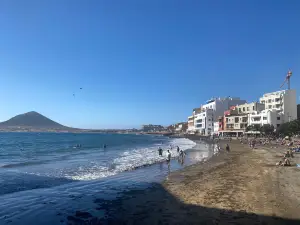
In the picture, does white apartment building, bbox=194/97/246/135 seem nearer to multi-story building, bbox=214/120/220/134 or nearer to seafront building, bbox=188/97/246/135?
seafront building, bbox=188/97/246/135

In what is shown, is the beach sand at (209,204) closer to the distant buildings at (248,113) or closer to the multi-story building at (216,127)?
the distant buildings at (248,113)

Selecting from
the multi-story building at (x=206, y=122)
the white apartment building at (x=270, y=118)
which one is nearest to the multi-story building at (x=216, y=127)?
the multi-story building at (x=206, y=122)

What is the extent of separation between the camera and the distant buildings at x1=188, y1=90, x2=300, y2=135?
9041 cm

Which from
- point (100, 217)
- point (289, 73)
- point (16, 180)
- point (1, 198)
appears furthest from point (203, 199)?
point (289, 73)

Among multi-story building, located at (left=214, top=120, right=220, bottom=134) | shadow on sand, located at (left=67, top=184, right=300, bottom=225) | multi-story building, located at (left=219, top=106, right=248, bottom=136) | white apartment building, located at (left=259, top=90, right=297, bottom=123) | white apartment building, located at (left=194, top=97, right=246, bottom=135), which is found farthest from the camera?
white apartment building, located at (left=194, top=97, right=246, bottom=135)

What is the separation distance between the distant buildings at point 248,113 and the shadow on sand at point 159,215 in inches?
3252

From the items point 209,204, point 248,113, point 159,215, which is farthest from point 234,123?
point 159,215

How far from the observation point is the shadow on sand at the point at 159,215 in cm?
A: 1103

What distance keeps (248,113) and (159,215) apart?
97008mm

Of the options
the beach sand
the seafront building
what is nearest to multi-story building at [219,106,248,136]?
the seafront building

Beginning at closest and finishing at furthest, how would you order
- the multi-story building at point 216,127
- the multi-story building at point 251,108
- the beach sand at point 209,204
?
the beach sand at point 209,204 → the multi-story building at point 251,108 → the multi-story building at point 216,127

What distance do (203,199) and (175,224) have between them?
384cm

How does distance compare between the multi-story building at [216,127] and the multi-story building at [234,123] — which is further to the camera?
the multi-story building at [216,127]

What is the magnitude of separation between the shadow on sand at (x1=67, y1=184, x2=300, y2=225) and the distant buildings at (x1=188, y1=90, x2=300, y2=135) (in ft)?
271
